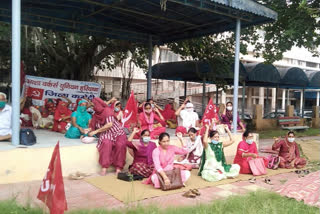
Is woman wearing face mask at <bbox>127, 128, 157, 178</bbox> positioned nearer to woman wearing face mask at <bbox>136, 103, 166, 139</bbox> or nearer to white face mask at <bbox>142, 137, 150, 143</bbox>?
white face mask at <bbox>142, 137, 150, 143</bbox>

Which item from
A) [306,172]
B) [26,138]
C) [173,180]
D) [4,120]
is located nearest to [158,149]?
[173,180]

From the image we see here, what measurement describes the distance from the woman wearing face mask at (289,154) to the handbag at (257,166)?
0.87m

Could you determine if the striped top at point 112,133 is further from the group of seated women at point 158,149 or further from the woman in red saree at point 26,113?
the woman in red saree at point 26,113

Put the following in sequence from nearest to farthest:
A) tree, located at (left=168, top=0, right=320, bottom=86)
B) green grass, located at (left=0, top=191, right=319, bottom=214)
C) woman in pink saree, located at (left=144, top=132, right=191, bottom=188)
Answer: green grass, located at (left=0, top=191, right=319, bottom=214) < woman in pink saree, located at (left=144, top=132, right=191, bottom=188) < tree, located at (left=168, top=0, right=320, bottom=86)

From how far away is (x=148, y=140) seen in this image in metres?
5.75

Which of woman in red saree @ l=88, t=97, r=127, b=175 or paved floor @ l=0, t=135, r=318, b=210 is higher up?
woman in red saree @ l=88, t=97, r=127, b=175

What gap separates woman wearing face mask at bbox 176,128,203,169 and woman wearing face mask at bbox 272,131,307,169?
188cm

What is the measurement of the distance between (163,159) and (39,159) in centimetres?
216

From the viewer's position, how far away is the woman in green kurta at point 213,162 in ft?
18.7

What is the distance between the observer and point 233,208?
3979 mm

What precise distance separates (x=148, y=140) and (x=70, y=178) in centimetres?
155

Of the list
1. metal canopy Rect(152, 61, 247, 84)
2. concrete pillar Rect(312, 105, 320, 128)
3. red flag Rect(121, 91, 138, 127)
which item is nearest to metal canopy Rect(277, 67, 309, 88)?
concrete pillar Rect(312, 105, 320, 128)

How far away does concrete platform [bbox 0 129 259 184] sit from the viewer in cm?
505

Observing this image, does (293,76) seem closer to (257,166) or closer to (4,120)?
(257,166)
